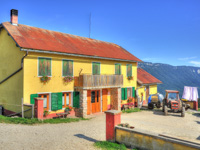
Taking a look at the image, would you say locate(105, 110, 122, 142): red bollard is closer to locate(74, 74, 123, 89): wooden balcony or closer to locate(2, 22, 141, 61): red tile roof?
A: locate(74, 74, 123, 89): wooden balcony

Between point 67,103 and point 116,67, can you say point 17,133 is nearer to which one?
point 67,103

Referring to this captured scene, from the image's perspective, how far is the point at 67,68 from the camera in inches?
568

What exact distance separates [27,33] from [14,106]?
6276mm

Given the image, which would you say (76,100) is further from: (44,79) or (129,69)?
(129,69)

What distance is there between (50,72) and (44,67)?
64 centimetres

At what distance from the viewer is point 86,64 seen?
1583 centimetres

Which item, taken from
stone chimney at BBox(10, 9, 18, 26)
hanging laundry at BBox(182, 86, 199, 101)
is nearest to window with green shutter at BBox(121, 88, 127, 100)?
hanging laundry at BBox(182, 86, 199, 101)

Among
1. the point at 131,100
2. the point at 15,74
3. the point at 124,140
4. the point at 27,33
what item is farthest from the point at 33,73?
the point at 131,100

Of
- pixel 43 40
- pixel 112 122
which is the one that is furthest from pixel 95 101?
pixel 112 122

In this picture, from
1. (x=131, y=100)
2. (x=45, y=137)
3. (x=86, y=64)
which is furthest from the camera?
(x=131, y=100)

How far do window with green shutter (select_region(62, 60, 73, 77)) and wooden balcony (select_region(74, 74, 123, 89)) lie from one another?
78cm

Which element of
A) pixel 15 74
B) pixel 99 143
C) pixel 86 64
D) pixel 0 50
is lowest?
pixel 99 143

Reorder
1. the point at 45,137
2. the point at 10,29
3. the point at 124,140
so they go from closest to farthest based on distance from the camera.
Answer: the point at 124,140, the point at 45,137, the point at 10,29

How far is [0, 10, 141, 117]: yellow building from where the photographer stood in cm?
1245
